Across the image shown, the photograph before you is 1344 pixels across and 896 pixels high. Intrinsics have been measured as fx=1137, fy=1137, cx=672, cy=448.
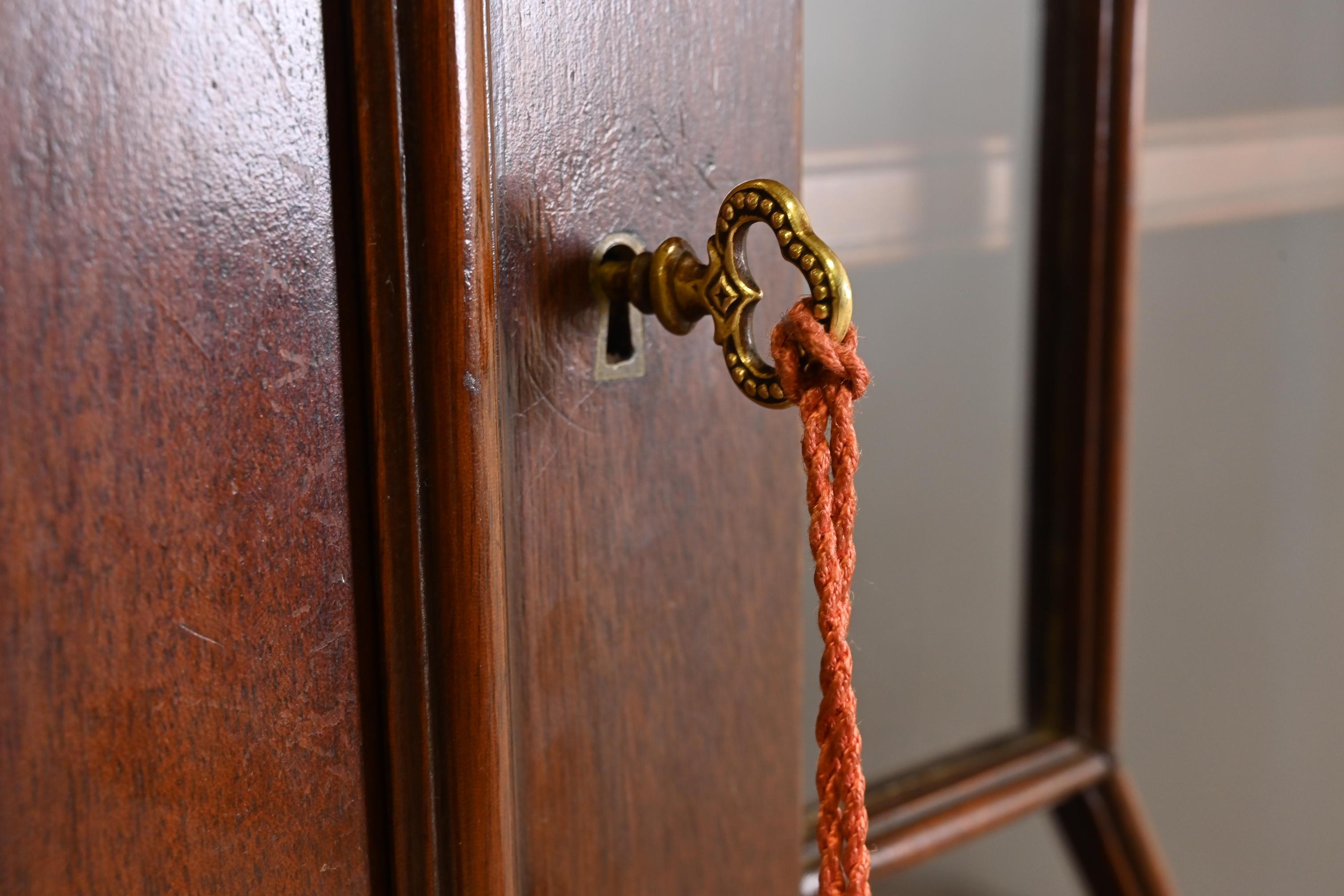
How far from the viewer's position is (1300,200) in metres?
0.63

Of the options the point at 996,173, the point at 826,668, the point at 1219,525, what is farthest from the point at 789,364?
the point at 1219,525

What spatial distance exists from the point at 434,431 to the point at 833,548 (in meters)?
0.10

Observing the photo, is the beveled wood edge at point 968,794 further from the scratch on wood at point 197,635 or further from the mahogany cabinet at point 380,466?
the scratch on wood at point 197,635

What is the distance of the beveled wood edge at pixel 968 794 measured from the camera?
0.44 metres

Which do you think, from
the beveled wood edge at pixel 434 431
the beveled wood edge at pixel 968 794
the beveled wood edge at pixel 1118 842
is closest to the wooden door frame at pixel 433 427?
the beveled wood edge at pixel 434 431

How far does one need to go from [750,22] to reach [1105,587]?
314mm

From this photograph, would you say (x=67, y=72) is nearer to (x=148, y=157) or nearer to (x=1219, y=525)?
(x=148, y=157)

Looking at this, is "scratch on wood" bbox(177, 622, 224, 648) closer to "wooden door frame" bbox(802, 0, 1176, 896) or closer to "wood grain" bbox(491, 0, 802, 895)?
"wood grain" bbox(491, 0, 802, 895)

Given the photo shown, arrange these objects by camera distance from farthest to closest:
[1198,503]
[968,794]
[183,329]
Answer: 1. [1198,503]
2. [968,794]
3. [183,329]

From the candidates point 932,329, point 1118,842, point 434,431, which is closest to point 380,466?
point 434,431

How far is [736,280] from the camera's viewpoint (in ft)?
0.92

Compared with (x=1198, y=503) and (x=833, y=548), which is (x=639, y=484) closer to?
(x=833, y=548)

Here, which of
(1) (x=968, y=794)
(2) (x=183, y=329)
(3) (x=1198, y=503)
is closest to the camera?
(2) (x=183, y=329)

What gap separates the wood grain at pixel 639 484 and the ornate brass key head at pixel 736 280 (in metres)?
0.02
